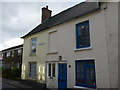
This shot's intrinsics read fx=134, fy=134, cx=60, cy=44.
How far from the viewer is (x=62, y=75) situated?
439 inches

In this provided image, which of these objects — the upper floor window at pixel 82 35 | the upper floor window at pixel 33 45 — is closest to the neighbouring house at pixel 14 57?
the upper floor window at pixel 33 45

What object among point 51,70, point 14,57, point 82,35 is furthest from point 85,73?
point 14,57

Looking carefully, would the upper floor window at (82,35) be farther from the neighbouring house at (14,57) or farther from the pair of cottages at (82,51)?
the neighbouring house at (14,57)

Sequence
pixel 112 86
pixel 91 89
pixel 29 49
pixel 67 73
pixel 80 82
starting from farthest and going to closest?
pixel 29 49
pixel 67 73
pixel 80 82
pixel 91 89
pixel 112 86

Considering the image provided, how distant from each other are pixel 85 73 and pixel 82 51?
5.16ft

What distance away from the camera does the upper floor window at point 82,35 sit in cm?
985

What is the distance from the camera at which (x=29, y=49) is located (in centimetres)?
1589

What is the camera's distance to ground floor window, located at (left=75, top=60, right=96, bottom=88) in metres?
9.01

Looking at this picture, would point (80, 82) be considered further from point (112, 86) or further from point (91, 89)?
point (112, 86)

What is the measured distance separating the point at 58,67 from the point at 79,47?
9.21 feet

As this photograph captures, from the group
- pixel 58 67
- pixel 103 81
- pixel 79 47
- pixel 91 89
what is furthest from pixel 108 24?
pixel 58 67

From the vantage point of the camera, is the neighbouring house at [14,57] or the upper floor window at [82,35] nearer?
the upper floor window at [82,35]

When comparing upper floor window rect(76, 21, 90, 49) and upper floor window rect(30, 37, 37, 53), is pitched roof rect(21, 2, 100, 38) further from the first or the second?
upper floor window rect(30, 37, 37, 53)

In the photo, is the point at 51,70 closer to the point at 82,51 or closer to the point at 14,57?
the point at 82,51
